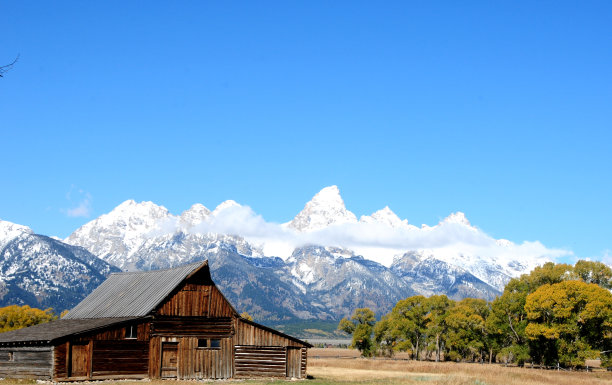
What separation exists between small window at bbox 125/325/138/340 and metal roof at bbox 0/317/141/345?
0.66 m

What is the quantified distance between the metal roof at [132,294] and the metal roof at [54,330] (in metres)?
1.39

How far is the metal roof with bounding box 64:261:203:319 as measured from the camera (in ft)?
196

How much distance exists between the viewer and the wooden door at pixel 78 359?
5350 cm

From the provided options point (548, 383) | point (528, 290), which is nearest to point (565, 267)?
point (528, 290)

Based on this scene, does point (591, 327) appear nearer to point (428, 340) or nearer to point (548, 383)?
point (548, 383)

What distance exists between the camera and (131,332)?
56.9 metres

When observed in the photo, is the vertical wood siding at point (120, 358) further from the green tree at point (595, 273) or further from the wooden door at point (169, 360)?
the green tree at point (595, 273)

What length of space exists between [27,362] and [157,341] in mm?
9864

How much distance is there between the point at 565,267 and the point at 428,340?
1145 inches

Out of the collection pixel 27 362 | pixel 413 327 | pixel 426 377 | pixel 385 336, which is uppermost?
pixel 27 362

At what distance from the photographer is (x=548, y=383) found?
205ft

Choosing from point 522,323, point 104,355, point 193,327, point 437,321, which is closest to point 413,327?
point 437,321

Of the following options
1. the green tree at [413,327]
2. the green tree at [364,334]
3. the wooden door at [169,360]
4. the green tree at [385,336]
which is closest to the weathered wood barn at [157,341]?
the wooden door at [169,360]

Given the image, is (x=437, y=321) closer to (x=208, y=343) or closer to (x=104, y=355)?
(x=208, y=343)
